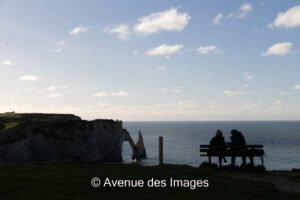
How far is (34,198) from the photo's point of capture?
9.39m

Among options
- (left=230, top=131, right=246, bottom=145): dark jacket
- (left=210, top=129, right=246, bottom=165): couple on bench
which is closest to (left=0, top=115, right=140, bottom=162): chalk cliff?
(left=210, top=129, right=246, bottom=165): couple on bench

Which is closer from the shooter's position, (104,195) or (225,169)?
(104,195)

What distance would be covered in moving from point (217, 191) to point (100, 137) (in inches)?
2057

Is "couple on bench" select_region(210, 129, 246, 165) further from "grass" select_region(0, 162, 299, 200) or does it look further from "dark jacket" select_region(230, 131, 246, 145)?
"grass" select_region(0, 162, 299, 200)

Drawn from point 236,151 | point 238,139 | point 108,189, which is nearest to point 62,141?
point 238,139

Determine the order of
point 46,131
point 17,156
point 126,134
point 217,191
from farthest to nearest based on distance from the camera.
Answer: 1. point 126,134
2. point 46,131
3. point 17,156
4. point 217,191

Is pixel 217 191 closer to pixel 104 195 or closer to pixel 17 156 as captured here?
pixel 104 195

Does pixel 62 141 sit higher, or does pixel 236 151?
pixel 236 151

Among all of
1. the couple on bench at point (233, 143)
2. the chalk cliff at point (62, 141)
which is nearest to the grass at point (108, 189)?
the couple on bench at point (233, 143)

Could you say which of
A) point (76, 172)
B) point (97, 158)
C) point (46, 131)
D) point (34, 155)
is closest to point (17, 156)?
A: point (34, 155)

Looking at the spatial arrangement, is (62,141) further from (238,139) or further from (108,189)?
(108,189)

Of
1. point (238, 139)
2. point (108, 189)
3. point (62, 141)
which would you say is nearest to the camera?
point (108, 189)

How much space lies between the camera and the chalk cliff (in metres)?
50.8

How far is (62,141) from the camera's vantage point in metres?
55.6
